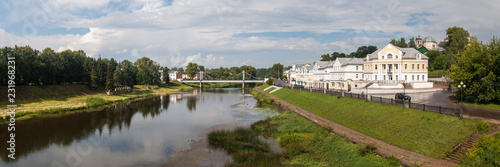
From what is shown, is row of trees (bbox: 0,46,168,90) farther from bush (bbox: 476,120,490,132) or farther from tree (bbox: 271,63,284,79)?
tree (bbox: 271,63,284,79)

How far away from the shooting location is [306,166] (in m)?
20.3

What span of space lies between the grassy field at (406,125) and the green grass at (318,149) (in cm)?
355

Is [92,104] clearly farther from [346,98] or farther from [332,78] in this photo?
[332,78]

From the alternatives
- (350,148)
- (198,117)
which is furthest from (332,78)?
(350,148)

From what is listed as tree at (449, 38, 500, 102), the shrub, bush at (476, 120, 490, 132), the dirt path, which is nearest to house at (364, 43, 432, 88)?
Result: tree at (449, 38, 500, 102)

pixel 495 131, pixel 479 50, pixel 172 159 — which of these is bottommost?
pixel 172 159

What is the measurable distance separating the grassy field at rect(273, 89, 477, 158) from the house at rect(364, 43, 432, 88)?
79.7ft

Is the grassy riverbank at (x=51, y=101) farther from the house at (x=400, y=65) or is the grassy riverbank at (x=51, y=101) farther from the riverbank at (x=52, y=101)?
the house at (x=400, y=65)

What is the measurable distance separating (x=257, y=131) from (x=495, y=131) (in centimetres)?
2027

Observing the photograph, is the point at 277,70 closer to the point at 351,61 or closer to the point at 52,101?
the point at 351,61

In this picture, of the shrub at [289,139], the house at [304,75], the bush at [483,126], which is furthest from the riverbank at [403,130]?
the house at [304,75]

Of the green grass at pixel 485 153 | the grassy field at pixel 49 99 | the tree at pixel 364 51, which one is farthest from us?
the tree at pixel 364 51

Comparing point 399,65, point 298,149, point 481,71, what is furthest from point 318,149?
point 399,65

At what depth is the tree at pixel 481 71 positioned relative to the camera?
28.7 metres
